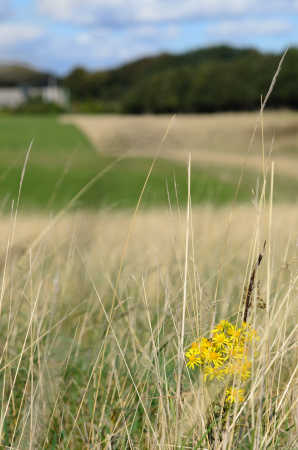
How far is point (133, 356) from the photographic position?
145 cm

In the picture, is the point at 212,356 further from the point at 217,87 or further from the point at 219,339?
the point at 217,87

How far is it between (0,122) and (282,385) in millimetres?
15960

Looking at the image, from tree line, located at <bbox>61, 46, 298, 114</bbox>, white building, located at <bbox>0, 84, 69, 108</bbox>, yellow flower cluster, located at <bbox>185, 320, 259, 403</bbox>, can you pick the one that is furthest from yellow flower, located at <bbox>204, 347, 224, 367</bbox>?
white building, located at <bbox>0, 84, 69, 108</bbox>

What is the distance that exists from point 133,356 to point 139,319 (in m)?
0.39

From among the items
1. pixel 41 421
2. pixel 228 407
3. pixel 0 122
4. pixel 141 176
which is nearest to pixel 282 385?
pixel 228 407

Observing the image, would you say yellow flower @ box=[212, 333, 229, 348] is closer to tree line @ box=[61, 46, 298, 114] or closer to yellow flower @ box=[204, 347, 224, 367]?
yellow flower @ box=[204, 347, 224, 367]

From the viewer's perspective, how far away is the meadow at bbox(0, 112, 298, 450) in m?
0.98

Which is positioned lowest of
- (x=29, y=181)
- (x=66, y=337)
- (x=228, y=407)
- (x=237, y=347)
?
(x=29, y=181)

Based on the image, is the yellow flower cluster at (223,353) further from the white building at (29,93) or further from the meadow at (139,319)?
the white building at (29,93)

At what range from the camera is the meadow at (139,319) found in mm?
976

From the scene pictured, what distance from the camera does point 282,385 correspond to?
1.36m

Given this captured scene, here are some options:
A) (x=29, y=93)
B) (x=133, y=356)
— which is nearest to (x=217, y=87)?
(x=133, y=356)

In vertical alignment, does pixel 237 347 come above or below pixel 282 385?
above

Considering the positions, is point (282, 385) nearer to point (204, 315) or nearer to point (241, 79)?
point (204, 315)
